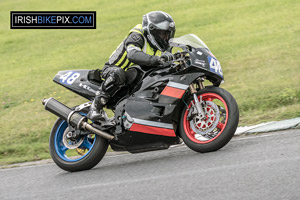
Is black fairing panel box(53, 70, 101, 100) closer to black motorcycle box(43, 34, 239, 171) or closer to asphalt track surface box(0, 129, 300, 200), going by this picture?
black motorcycle box(43, 34, 239, 171)

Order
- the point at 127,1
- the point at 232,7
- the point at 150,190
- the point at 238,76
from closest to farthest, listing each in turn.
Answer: the point at 150,190
the point at 238,76
the point at 232,7
the point at 127,1

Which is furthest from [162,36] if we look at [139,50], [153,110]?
[153,110]

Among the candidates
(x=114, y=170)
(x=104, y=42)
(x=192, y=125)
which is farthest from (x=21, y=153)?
(x=104, y=42)

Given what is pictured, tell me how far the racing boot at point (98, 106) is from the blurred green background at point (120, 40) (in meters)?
1.50

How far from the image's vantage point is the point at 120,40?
1756cm

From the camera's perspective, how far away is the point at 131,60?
6.01 m

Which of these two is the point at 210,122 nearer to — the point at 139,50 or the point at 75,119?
the point at 139,50

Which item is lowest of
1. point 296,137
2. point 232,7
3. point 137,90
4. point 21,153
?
point 21,153

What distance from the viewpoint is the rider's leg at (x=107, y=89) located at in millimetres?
6098

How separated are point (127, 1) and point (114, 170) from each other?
64.6ft

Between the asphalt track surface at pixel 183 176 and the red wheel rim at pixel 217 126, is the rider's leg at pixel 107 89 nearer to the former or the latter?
the asphalt track surface at pixel 183 176

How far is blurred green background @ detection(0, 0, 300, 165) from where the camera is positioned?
8.41m

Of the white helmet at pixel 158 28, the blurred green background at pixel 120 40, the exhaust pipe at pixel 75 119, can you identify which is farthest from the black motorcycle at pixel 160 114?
the blurred green background at pixel 120 40

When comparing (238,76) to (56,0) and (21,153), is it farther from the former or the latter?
(56,0)
